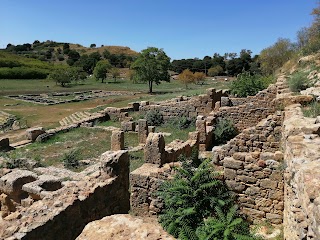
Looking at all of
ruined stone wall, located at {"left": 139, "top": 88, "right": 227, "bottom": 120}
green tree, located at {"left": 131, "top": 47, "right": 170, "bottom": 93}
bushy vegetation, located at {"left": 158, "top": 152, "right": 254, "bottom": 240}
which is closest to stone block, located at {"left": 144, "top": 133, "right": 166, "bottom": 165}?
bushy vegetation, located at {"left": 158, "top": 152, "right": 254, "bottom": 240}

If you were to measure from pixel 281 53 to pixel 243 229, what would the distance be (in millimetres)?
39057

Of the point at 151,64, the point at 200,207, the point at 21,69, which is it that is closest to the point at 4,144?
the point at 200,207

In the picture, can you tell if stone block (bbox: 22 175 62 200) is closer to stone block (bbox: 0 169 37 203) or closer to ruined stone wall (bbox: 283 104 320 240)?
stone block (bbox: 0 169 37 203)

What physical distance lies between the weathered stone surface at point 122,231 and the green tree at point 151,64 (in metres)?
41.9

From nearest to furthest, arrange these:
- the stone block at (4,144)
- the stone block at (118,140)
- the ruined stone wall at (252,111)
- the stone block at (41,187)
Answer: the stone block at (41,187)
the stone block at (118,140)
the ruined stone wall at (252,111)
the stone block at (4,144)

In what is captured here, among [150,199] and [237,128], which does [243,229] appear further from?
[237,128]

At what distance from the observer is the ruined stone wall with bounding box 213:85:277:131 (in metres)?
15.4

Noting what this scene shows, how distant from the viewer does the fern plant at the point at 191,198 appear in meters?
5.93

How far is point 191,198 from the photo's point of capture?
249 inches

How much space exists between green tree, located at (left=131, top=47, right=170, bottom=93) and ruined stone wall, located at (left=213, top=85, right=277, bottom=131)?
29.4 metres

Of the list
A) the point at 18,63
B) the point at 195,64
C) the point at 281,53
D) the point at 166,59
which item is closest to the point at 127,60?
the point at 195,64

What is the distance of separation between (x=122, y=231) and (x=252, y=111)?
13.6 m

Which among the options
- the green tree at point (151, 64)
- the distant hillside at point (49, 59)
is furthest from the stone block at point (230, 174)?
the distant hillside at point (49, 59)

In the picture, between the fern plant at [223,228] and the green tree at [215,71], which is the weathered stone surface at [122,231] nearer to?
the fern plant at [223,228]
